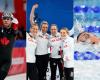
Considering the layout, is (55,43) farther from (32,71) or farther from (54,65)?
(32,71)

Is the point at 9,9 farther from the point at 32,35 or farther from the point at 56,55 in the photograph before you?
the point at 56,55

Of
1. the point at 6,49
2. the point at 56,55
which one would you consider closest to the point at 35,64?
the point at 56,55

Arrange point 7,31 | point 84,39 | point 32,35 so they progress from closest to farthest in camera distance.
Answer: point 7,31
point 32,35
point 84,39

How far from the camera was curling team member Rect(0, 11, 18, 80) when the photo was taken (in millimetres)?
4145

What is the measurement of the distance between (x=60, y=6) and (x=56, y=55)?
0.76 m

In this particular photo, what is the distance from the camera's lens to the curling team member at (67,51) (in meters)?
4.71

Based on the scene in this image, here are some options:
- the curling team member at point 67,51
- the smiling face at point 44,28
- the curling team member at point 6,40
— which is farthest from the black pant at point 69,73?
the curling team member at point 6,40

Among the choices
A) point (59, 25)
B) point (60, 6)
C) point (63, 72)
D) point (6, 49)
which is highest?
point (60, 6)

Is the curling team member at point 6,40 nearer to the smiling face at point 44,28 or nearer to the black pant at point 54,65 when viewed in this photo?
the smiling face at point 44,28

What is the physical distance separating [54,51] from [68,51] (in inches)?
8.5

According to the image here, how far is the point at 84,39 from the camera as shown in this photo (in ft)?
16.2

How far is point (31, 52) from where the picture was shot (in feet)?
15.2

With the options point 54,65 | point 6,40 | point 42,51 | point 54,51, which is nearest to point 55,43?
point 54,51

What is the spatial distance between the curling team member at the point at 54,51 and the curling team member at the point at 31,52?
272 millimetres
